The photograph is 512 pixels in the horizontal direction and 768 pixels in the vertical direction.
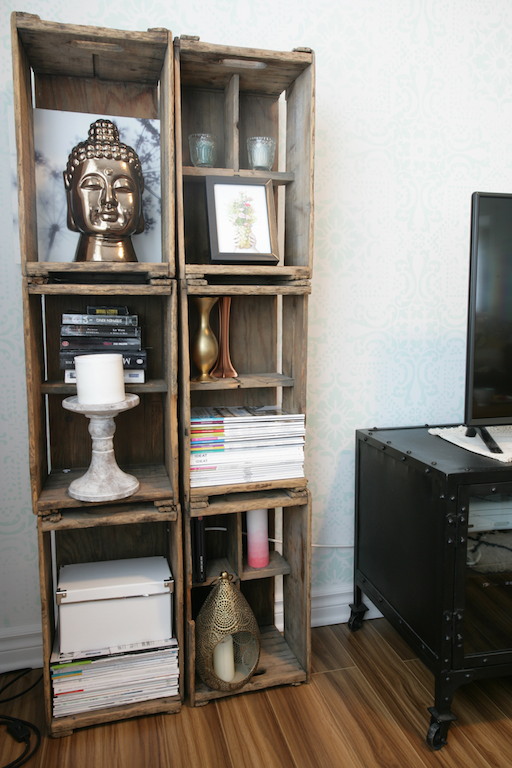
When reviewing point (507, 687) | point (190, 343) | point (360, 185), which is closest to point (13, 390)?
point (190, 343)

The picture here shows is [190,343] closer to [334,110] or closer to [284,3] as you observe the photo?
[334,110]

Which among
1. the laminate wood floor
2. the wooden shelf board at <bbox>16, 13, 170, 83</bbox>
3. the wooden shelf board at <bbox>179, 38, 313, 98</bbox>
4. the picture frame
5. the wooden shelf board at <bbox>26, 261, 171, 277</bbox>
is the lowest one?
the laminate wood floor

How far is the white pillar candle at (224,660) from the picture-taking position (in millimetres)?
1812

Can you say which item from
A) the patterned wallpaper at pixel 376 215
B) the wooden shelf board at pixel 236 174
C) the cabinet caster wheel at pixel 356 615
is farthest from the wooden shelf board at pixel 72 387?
the cabinet caster wheel at pixel 356 615

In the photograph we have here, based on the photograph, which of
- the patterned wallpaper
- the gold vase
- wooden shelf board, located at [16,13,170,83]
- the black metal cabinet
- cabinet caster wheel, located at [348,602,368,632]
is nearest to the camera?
wooden shelf board, located at [16,13,170,83]

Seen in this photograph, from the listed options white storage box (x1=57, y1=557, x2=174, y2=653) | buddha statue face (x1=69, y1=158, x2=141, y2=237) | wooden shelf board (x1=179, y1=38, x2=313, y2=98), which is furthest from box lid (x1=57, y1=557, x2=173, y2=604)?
wooden shelf board (x1=179, y1=38, x2=313, y2=98)

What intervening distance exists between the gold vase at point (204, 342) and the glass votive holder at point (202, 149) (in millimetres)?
389

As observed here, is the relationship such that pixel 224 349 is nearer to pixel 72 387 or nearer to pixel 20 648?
pixel 72 387

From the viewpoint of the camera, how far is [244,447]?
1.78 meters

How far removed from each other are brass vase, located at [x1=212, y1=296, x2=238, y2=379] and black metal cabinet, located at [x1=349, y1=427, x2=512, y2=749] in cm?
55

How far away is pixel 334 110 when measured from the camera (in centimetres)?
204

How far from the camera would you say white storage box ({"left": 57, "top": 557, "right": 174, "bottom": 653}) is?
172cm

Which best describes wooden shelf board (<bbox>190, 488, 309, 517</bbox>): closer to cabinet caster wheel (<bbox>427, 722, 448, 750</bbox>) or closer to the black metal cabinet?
the black metal cabinet

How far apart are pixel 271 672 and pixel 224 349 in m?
1.01
